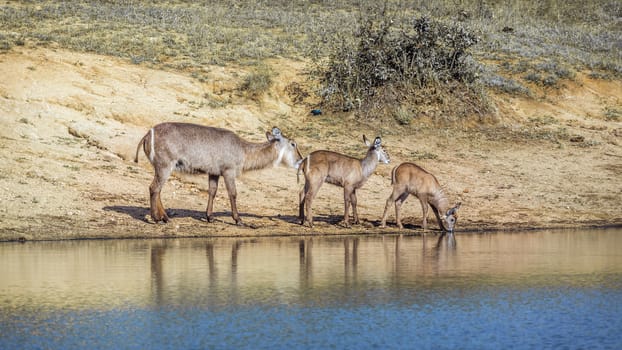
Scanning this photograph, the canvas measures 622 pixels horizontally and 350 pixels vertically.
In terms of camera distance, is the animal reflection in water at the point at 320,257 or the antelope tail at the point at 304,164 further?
the antelope tail at the point at 304,164

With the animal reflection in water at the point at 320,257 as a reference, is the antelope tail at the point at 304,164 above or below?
above

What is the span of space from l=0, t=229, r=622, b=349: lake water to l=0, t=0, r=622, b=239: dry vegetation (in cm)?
286

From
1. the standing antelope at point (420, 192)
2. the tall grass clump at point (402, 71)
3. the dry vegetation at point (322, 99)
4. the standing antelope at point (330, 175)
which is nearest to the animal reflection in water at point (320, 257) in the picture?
the standing antelope at point (420, 192)

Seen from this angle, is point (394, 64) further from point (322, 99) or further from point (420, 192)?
point (420, 192)

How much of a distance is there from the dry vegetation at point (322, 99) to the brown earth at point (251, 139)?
0.21 ft

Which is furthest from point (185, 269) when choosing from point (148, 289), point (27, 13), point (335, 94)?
point (27, 13)

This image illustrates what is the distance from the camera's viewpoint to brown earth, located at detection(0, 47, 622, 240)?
1747cm

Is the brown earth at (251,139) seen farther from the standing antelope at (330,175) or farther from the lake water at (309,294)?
the lake water at (309,294)

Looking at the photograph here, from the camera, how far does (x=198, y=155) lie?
1714 cm

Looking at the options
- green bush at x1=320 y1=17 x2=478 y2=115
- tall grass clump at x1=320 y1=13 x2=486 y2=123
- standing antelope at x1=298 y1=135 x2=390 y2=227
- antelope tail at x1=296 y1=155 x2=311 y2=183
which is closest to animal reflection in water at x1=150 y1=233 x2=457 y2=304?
standing antelope at x1=298 y1=135 x2=390 y2=227

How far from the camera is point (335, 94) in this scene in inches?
1064

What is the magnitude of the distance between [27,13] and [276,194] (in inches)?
601

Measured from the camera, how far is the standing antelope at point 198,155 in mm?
16953

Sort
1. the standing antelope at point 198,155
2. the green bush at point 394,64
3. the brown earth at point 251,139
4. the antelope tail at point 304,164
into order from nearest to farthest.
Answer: the standing antelope at point 198,155, the brown earth at point 251,139, the antelope tail at point 304,164, the green bush at point 394,64
